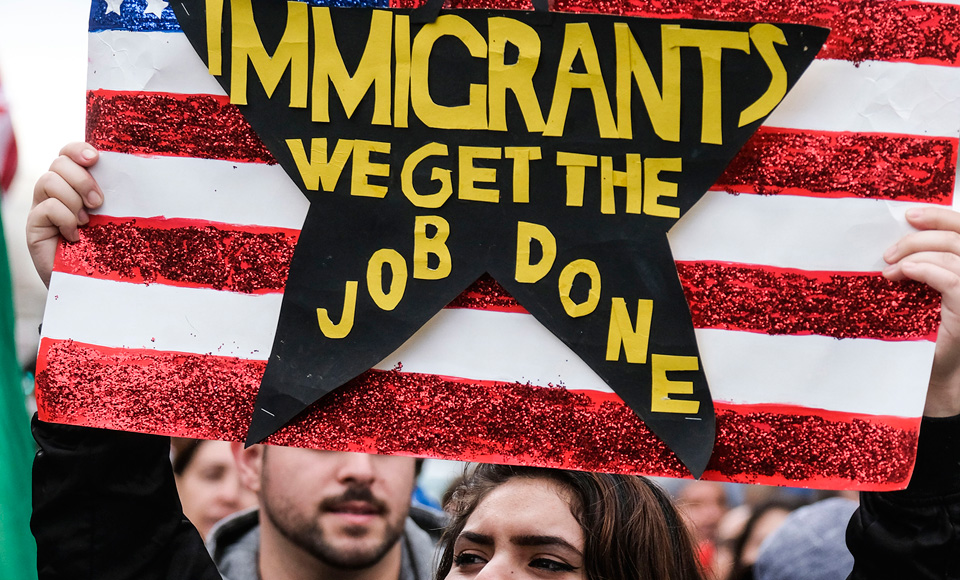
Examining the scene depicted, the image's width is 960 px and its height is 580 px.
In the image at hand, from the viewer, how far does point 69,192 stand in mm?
1175

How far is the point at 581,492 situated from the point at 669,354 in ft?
1.97

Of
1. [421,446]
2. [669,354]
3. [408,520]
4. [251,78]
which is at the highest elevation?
[251,78]

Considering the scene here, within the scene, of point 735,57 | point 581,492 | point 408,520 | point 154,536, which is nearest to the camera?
point 735,57

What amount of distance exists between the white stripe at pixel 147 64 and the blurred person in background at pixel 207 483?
1970mm

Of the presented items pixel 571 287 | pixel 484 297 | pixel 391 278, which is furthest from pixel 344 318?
pixel 571 287

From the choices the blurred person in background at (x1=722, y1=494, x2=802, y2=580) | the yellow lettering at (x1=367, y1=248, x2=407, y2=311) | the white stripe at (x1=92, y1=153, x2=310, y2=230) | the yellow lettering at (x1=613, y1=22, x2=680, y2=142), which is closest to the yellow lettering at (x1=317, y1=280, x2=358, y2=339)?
the yellow lettering at (x1=367, y1=248, x2=407, y2=311)

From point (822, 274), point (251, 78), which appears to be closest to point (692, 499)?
point (822, 274)

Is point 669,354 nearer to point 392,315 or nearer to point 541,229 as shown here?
point 541,229

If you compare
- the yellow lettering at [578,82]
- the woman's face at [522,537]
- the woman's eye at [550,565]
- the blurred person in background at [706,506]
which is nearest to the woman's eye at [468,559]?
the woman's face at [522,537]

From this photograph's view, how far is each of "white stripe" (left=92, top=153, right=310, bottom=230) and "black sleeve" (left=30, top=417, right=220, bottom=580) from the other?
0.41m

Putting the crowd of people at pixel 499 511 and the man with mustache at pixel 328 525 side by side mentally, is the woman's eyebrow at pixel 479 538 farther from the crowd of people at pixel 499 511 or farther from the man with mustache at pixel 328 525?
the man with mustache at pixel 328 525

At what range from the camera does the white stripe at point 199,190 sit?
116cm

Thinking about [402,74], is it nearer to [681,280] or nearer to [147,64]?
Answer: [147,64]

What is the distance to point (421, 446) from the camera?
113 cm
